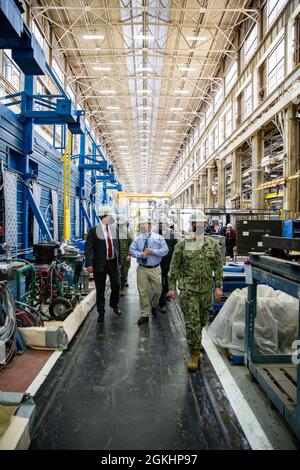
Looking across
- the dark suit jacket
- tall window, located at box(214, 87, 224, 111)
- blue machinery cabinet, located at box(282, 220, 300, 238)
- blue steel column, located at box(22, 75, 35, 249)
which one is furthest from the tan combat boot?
tall window, located at box(214, 87, 224, 111)

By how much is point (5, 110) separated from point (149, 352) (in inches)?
176

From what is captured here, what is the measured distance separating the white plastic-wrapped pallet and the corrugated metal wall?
4121 mm

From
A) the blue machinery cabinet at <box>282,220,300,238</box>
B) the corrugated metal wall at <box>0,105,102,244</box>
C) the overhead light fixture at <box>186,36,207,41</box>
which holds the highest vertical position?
the overhead light fixture at <box>186,36,207,41</box>

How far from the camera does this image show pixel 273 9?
32.5 feet

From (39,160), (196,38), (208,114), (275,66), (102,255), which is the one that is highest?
(196,38)

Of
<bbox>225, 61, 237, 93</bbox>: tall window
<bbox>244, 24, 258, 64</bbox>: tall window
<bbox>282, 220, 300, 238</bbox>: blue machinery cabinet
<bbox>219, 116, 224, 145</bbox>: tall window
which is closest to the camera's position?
<bbox>282, 220, 300, 238</bbox>: blue machinery cabinet

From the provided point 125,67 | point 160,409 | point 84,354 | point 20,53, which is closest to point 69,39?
point 125,67

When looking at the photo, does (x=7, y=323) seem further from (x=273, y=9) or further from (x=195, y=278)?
(x=273, y=9)

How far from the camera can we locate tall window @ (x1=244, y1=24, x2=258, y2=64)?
37.8ft

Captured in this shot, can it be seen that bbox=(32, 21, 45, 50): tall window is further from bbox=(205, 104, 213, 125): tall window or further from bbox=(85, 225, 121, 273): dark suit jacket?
bbox=(205, 104, 213, 125): tall window

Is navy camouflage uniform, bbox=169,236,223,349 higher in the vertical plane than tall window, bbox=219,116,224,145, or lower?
lower

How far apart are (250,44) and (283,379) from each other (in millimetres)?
13124

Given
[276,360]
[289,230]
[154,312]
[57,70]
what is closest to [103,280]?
[154,312]
